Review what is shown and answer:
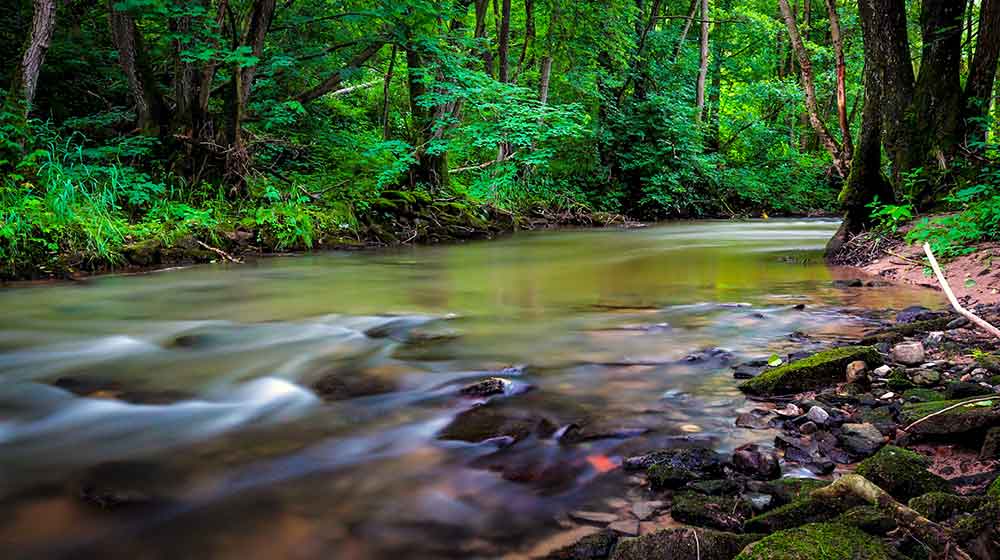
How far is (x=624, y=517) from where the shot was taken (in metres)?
2.05

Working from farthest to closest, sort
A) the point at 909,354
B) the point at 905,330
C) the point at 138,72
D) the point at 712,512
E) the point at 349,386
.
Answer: the point at 138,72 → the point at 905,330 → the point at 349,386 → the point at 909,354 → the point at 712,512

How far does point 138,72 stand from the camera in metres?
10.1

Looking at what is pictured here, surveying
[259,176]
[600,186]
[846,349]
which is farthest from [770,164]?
[846,349]

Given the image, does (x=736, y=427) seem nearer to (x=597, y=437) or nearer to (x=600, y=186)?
(x=597, y=437)

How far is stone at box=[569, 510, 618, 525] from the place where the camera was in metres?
2.04

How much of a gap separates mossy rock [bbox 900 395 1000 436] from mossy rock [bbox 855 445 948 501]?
255 millimetres

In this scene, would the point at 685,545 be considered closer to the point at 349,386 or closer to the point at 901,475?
the point at 901,475

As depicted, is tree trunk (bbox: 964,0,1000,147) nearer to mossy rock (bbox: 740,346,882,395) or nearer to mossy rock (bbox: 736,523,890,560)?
mossy rock (bbox: 740,346,882,395)

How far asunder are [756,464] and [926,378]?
1.34 metres

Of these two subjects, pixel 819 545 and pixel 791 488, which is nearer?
pixel 819 545

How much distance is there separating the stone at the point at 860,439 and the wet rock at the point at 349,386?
6.83 ft

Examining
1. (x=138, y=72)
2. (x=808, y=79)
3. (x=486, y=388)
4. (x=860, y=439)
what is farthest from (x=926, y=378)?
(x=138, y=72)

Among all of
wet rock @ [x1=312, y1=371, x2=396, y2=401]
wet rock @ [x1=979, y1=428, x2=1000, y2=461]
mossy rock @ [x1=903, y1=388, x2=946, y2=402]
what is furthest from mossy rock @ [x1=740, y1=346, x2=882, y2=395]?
wet rock @ [x1=312, y1=371, x2=396, y2=401]

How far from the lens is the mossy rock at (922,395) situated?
275 centimetres
